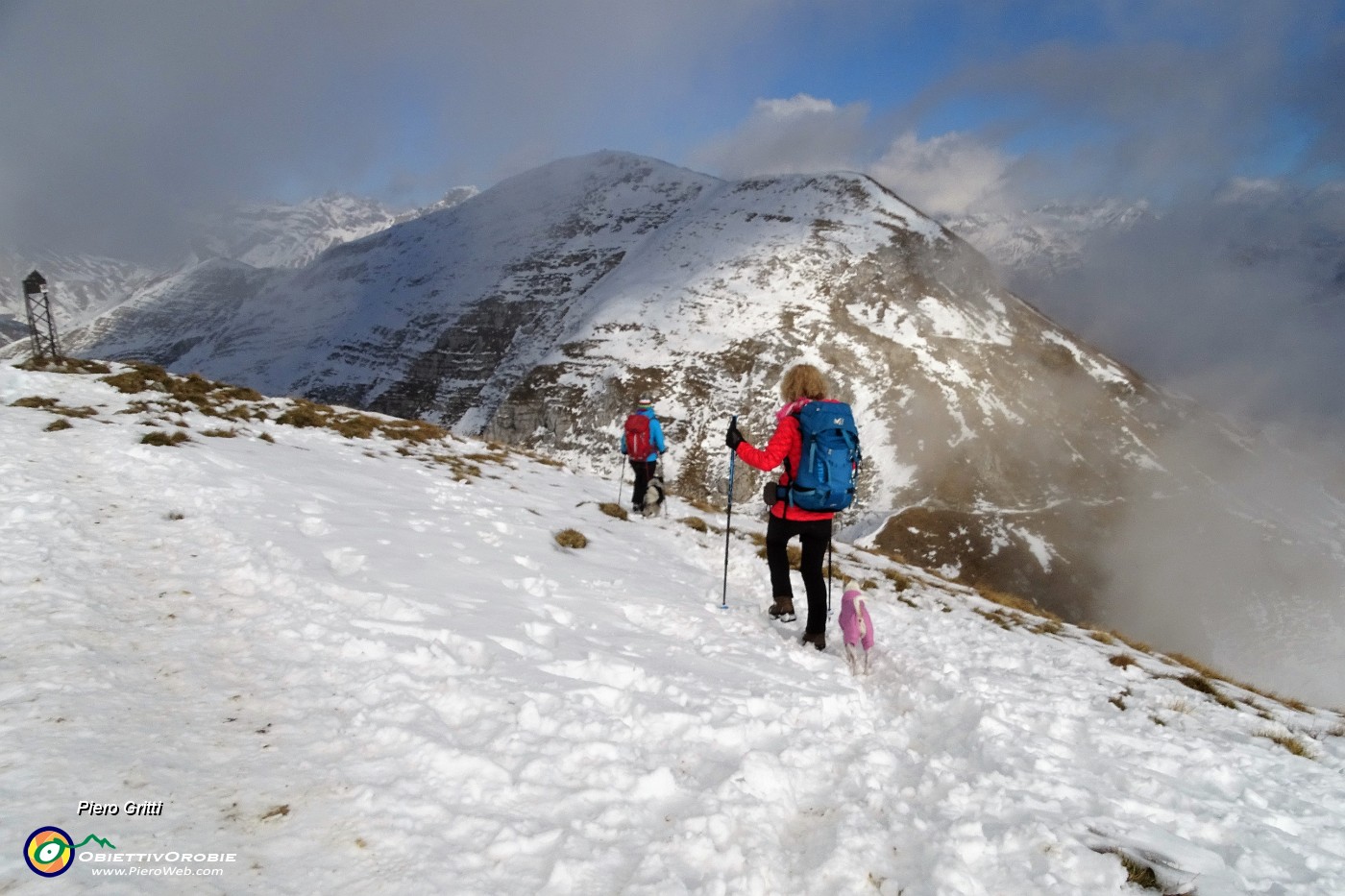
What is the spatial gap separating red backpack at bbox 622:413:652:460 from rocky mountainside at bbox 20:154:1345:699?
159 ft

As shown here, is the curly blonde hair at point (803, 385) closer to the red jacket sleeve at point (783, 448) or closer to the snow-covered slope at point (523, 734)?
the red jacket sleeve at point (783, 448)

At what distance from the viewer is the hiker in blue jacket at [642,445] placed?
16.0 metres

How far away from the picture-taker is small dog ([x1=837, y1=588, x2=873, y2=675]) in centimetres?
675

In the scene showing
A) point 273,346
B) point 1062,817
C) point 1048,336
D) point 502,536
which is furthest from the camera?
point 273,346

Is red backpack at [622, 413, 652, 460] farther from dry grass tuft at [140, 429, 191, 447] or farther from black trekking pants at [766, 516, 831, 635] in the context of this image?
dry grass tuft at [140, 429, 191, 447]

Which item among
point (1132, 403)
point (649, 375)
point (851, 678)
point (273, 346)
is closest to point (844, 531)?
point (649, 375)

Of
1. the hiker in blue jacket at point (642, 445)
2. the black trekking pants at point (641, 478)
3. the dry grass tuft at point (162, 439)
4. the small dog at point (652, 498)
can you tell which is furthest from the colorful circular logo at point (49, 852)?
the black trekking pants at point (641, 478)

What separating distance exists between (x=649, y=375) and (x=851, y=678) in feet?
270

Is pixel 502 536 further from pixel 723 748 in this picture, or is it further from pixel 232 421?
pixel 232 421

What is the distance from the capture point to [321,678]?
480 cm

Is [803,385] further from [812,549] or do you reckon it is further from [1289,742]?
[1289,742]

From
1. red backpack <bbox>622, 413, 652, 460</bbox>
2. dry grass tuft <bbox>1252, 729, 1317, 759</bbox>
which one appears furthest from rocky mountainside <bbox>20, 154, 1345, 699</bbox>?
dry grass tuft <bbox>1252, 729, 1317, 759</bbox>

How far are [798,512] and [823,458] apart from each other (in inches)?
31.8

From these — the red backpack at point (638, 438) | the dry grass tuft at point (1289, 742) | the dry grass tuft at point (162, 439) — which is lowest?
the dry grass tuft at point (1289, 742)
